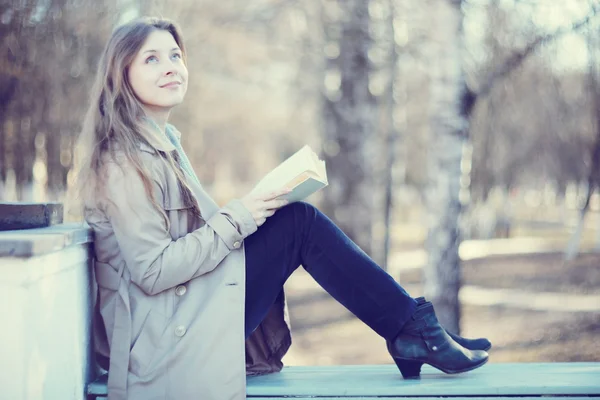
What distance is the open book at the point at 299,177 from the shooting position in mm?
2416

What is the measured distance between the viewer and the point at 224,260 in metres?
2.47

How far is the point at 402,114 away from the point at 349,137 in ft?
17.9

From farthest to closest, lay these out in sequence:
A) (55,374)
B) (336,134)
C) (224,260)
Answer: (336,134)
(224,260)
(55,374)

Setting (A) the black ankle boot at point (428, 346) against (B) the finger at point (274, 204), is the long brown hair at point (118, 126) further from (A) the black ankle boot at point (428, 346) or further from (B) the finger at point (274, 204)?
(A) the black ankle boot at point (428, 346)

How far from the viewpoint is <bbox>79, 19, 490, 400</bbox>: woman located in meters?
2.36

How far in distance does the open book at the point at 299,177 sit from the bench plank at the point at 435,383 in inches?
25.9

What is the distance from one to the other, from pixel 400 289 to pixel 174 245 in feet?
2.59

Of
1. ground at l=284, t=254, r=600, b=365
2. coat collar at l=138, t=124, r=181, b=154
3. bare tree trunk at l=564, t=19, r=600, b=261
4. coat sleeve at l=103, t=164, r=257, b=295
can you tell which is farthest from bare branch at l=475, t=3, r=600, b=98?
coat sleeve at l=103, t=164, r=257, b=295

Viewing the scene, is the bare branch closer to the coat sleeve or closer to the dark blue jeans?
the dark blue jeans

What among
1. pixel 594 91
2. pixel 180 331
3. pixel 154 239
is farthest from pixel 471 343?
pixel 594 91

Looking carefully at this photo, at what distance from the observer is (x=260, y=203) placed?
8.07 feet

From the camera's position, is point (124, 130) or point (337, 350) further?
point (337, 350)

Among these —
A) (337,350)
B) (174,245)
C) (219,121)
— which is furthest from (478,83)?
(219,121)

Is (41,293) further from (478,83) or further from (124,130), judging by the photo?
(478,83)
